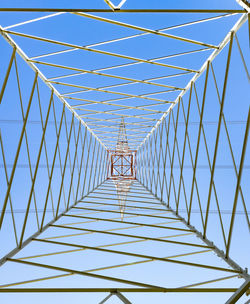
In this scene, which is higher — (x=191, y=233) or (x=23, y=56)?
(x=23, y=56)

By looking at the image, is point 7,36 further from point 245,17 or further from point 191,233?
point 191,233

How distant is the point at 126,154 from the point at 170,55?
1702 centimetres

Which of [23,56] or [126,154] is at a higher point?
[23,56]

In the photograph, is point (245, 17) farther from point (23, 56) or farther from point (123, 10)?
point (23, 56)

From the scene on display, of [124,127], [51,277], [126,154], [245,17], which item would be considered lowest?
[51,277]

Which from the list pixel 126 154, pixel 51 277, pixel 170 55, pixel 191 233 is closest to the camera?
pixel 51 277

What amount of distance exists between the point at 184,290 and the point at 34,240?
521cm

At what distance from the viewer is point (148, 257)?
7.51 metres

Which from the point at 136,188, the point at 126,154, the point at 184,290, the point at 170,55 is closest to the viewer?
the point at 184,290

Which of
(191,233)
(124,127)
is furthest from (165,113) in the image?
(191,233)

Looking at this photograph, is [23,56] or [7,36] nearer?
[7,36]

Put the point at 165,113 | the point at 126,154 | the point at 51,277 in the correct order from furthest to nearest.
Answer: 1. the point at 126,154
2. the point at 165,113
3. the point at 51,277

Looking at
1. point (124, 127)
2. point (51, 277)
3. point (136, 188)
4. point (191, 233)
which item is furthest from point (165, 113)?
point (51, 277)

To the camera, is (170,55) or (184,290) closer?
(184,290)
